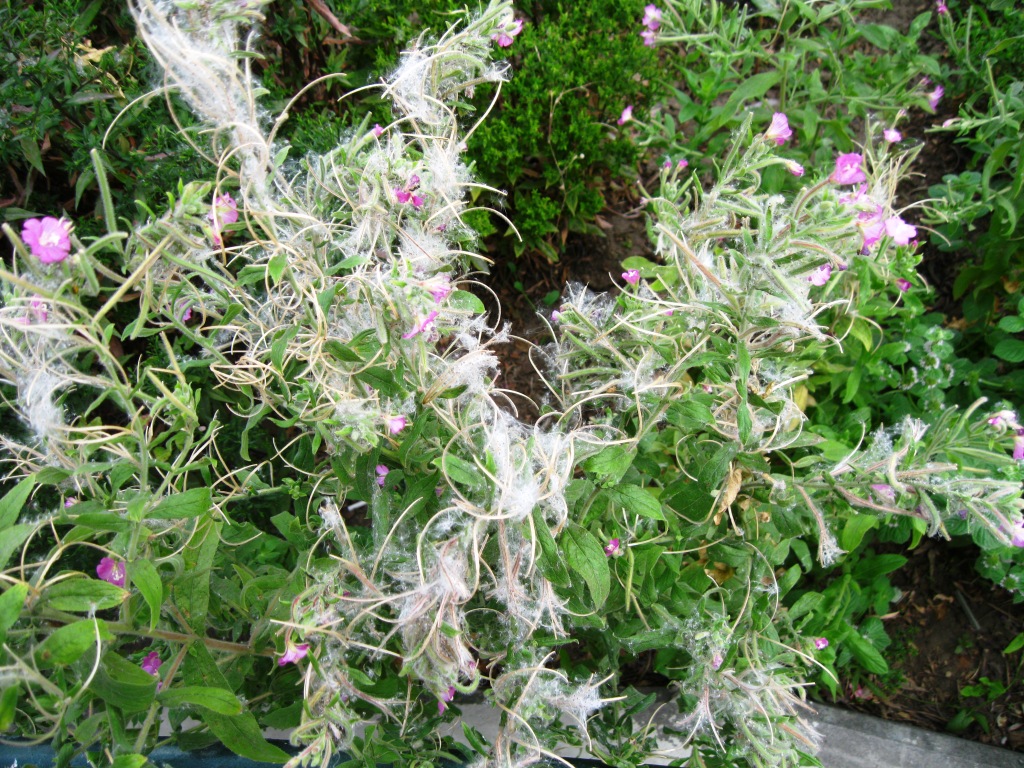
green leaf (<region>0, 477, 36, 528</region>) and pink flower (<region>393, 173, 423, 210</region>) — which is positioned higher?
pink flower (<region>393, 173, 423, 210</region>)

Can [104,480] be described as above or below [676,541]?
above

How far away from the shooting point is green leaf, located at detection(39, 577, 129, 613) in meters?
0.92

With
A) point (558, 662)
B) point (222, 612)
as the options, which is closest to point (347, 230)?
point (222, 612)

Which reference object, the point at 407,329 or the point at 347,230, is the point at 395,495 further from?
the point at 347,230

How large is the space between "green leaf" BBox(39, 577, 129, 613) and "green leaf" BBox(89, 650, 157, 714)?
118mm

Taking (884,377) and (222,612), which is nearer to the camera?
(222,612)

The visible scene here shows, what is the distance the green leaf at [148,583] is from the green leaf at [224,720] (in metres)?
0.20

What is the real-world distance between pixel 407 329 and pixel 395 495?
40 centimetres

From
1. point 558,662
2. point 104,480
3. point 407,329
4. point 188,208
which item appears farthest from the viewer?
point 558,662

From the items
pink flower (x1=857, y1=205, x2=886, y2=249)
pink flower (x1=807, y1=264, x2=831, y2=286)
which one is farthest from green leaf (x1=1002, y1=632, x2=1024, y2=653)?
pink flower (x1=857, y1=205, x2=886, y2=249)

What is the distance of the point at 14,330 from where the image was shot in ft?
3.57

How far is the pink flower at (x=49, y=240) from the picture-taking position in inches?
33.5

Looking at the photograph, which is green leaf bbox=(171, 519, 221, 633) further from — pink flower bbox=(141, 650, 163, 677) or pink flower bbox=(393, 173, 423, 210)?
pink flower bbox=(393, 173, 423, 210)

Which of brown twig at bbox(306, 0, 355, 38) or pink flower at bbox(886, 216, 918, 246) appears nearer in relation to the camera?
pink flower at bbox(886, 216, 918, 246)
